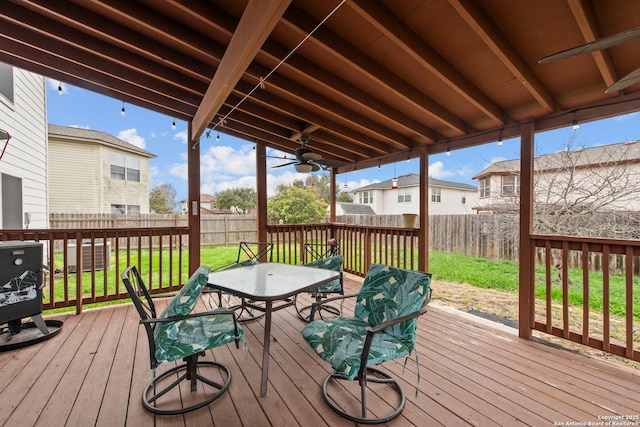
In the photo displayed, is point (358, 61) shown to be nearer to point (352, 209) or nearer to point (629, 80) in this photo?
point (629, 80)

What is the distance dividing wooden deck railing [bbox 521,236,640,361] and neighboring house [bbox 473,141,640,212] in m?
0.99

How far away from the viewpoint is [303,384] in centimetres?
207

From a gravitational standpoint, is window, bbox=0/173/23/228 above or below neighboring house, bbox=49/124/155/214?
below

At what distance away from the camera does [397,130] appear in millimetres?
4129

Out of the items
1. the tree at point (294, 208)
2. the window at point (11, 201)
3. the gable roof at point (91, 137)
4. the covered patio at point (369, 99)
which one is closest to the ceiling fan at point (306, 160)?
the covered patio at point (369, 99)

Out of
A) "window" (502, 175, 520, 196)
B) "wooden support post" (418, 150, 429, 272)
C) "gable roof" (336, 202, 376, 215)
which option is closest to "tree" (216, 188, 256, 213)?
"gable roof" (336, 202, 376, 215)

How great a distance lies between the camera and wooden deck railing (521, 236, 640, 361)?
232cm

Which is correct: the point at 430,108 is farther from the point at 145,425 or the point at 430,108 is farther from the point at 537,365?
the point at 145,425

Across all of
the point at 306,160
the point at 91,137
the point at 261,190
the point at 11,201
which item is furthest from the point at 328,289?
the point at 91,137

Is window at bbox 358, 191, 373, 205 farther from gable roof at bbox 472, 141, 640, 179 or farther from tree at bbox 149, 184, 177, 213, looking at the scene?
tree at bbox 149, 184, 177, 213

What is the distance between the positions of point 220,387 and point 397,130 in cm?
382

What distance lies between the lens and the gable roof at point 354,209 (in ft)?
43.3

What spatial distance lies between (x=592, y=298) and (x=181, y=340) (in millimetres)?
5954

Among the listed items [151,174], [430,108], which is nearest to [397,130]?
[430,108]
